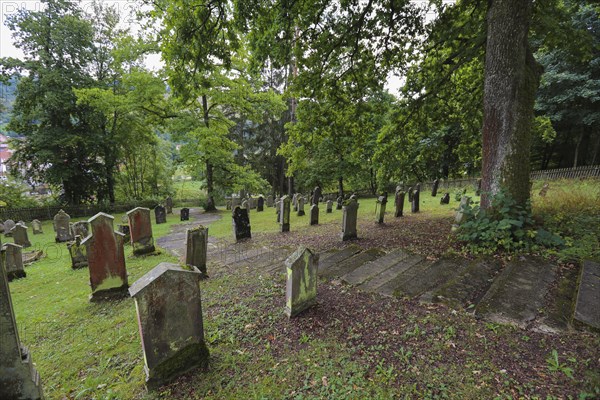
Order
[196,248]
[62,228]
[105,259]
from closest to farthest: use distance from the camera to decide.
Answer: [105,259] → [196,248] → [62,228]

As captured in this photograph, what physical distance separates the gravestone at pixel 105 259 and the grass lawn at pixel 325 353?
1.09 ft

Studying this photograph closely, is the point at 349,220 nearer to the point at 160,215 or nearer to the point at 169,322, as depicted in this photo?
the point at 169,322

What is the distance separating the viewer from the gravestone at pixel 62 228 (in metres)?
10.2

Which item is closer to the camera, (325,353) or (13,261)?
(325,353)

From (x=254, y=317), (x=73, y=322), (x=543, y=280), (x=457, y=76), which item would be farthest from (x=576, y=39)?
(x=73, y=322)

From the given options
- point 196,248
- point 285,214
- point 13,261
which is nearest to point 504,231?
point 196,248

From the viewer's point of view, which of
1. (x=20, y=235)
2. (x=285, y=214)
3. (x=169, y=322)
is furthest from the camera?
(x=20, y=235)

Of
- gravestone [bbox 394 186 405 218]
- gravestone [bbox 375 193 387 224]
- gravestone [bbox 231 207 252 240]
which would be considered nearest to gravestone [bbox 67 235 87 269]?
gravestone [bbox 231 207 252 240]

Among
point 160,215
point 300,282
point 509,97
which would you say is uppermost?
point 509,97

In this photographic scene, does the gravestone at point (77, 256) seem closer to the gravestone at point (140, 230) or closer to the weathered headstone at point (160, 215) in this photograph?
the gravestone at point (140, 230)

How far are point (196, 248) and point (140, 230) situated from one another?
2.57 metres

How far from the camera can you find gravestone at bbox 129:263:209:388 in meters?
2.34

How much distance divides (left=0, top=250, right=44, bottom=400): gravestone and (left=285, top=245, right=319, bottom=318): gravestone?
7.59 feet

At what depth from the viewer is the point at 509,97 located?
16.0 feet
